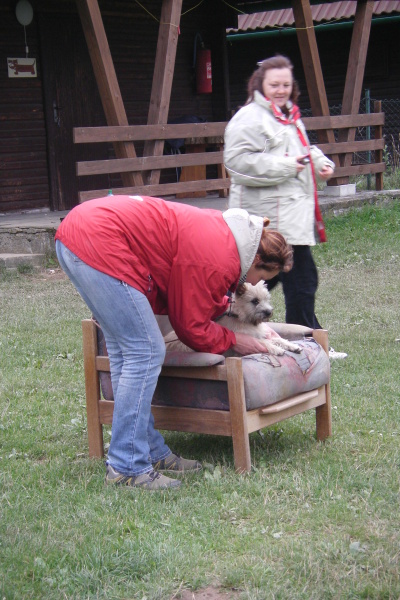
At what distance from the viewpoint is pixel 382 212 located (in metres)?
12.8

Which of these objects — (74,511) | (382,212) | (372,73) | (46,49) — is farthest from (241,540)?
(372,73)

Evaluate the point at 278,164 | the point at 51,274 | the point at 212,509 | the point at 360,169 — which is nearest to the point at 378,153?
the point at 360,169

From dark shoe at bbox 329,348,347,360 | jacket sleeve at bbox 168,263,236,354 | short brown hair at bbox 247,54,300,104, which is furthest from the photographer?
dark shoe at bbox 329,348,347,360

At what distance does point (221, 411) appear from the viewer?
411 cm

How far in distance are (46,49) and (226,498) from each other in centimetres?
1047

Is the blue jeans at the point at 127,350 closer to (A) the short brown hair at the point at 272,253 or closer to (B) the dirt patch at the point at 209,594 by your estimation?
(A) the short brown hair at the point at 272,253

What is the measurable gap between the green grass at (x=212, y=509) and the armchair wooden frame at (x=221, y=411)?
138 millimetres

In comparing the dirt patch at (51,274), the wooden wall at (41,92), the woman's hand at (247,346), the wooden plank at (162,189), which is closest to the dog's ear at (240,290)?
the woman's hand at (247,346)

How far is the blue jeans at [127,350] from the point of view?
3775mm

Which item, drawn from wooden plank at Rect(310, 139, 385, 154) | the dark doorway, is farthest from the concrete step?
wooden plank at Rect(310, 139, 385, 154)

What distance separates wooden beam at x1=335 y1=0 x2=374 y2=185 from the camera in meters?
13.7

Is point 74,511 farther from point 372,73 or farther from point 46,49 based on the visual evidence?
point 372,73

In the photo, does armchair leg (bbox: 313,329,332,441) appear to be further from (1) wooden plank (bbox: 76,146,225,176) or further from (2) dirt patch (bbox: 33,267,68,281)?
(1) wooden plank (bbox: 76,146,225,176)

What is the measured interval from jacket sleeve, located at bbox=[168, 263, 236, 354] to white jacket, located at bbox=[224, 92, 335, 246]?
149cm
